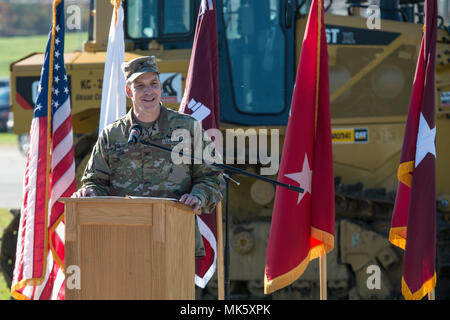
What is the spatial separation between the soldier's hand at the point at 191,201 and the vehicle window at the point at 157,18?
11.4 ft

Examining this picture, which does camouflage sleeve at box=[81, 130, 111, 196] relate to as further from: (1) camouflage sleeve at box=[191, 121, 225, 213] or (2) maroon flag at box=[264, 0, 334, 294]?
(2) maroon flag at box=[264, 0, 334, 294]

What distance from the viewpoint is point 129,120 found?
4770mm

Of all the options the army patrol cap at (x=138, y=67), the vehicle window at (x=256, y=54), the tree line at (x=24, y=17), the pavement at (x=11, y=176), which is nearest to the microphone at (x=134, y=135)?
the army patrol cap at (x=138, y=67)

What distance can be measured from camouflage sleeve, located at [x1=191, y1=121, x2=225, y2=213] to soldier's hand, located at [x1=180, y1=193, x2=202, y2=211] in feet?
0.31

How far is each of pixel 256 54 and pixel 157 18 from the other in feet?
3.08

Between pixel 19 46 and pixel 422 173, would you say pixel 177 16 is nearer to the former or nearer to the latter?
pixel 422 173

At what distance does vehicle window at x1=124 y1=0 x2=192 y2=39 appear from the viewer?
764cm

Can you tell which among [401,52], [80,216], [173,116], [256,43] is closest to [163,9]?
[256,43]

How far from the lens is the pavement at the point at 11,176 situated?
1408 centimetres

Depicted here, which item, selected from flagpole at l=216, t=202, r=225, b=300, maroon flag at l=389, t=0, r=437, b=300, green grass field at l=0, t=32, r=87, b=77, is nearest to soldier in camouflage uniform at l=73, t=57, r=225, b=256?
flagpole at l=216, t=202, r=225, b=300

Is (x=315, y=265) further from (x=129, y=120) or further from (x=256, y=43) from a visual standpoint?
(x=129, y=120)

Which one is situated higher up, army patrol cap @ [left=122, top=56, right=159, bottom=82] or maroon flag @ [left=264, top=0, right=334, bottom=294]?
army patrol cap @ [left=122, top=56, right=159, bottom=82]

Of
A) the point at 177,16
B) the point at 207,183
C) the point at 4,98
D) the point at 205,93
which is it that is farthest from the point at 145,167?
the point at 4,98

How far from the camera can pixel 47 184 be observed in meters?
6.21
